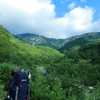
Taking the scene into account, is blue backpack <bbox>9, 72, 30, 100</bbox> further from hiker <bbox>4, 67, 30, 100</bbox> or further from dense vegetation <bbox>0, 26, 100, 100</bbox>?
dense vegetation <bbox>0, 26, 100, 100</bbox>

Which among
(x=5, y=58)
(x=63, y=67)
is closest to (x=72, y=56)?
(x=63, y=67)

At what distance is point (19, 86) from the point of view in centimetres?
688

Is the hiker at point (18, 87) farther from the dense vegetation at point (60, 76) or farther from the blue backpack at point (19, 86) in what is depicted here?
the dense vegetation at point (60, 76)

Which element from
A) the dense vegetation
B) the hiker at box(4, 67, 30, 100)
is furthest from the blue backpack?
the dense vegetation

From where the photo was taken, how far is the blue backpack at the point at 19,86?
6836 millimetres

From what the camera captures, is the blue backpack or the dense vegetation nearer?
the blue backpack

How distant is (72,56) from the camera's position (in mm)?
123312

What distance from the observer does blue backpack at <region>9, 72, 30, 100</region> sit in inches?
269

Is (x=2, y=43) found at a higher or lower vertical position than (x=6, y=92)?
higher

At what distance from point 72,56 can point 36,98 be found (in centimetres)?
11050

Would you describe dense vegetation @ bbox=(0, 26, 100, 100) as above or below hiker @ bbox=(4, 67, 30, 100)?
below

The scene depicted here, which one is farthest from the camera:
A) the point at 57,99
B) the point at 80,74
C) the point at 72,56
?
the point at 72,56

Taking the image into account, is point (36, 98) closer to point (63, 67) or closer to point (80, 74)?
point (80, 74)

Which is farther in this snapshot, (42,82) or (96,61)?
(96,61)
